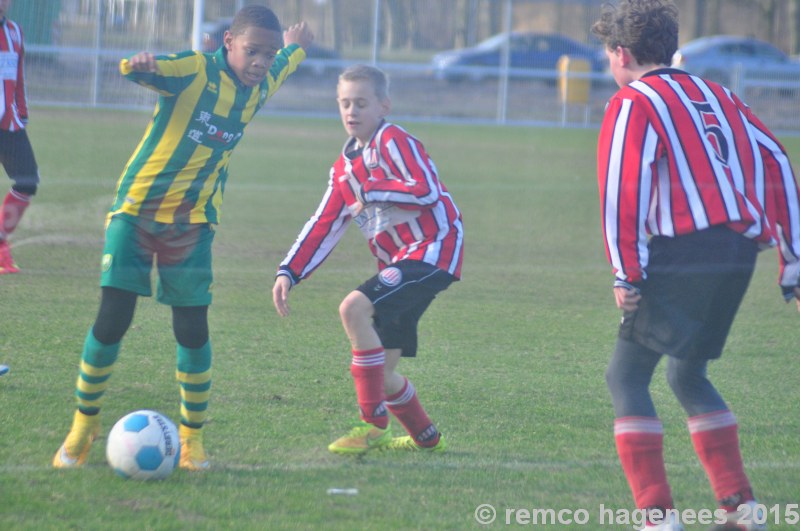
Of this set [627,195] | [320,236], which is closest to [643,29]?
[627,195]

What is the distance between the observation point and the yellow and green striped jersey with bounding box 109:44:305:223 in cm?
341

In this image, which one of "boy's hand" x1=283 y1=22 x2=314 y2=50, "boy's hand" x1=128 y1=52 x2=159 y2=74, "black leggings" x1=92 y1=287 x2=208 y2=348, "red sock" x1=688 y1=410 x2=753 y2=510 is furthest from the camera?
"boy's hand" x1=283 y1=22 x2=314 y2=50

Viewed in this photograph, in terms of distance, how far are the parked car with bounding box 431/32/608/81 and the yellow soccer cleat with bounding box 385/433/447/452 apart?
9993mm

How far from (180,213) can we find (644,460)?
1.70 metres

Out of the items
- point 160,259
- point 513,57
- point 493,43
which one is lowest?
point 160,259

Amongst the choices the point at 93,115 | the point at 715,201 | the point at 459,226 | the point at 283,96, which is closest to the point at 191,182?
the point at 459,226

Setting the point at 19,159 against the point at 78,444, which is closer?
the point at 78,444

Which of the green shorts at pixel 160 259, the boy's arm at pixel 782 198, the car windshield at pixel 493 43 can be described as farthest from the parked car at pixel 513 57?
the boy's arm at pixel 782 198

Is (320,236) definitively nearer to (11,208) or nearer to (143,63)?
(143,63)

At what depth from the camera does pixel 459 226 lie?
370 cm

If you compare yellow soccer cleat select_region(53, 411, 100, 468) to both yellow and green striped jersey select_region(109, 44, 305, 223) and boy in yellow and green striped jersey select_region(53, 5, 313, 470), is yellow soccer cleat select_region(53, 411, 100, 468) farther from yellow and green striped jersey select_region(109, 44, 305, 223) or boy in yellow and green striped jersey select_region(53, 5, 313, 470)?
yellow and green striped jersey select_region(109, 44, 305, 223)

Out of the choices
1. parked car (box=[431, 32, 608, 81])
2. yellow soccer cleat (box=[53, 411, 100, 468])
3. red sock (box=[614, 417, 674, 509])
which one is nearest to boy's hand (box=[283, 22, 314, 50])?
yellow soccer cleat (box=[53, 411, 100, 468])

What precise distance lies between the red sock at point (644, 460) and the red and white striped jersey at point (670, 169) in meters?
0.43

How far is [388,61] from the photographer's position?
12.7 meters
